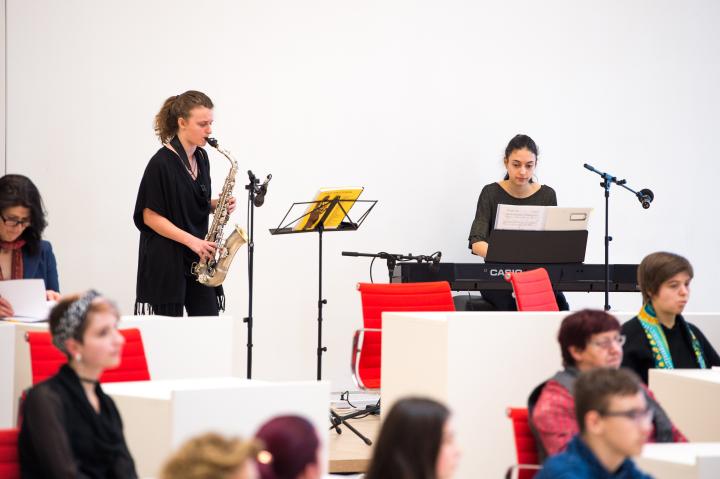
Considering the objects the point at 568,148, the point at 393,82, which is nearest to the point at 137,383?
the point at 393,82

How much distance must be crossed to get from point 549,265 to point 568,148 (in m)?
2.08

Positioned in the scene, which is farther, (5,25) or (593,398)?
(5,25)

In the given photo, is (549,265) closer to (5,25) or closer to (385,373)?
(385,373)

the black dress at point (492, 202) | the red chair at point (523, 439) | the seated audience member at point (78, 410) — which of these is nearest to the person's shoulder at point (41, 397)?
the seated audience member at point (78, 410)

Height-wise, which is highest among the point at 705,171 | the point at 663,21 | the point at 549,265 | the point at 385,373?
the point at 663,21

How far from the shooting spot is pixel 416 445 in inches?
87.7

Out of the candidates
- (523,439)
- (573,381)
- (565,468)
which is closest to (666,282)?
(573,381)

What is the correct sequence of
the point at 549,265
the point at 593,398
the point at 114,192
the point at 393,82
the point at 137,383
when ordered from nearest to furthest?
the point at 593,398
the point at 137,383
the point at 549,265
the point at 114,192
the point at 393,82

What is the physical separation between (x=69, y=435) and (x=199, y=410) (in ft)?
→ 1.56

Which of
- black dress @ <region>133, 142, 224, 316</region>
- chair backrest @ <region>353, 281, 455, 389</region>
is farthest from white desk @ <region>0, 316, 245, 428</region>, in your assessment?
chair backrest @ <region>353, 281, 455, 389</region>

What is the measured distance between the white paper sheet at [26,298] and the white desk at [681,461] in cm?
246

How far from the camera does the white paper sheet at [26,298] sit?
14.4 ft

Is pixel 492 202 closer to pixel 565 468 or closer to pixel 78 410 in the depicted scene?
pixel 565 468

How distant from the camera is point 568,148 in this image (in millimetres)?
8125
